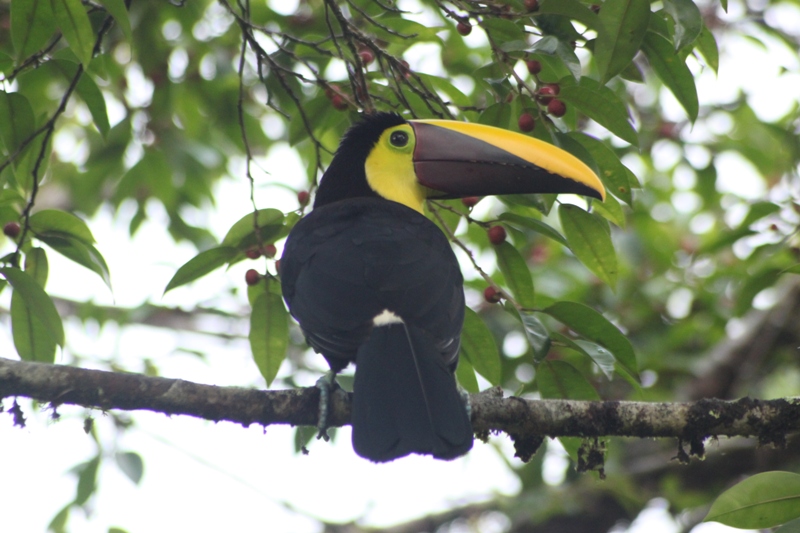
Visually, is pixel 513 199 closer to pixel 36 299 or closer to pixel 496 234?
pixel 496 234

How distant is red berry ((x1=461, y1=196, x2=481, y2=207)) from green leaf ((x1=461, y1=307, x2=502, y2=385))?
1.76ft

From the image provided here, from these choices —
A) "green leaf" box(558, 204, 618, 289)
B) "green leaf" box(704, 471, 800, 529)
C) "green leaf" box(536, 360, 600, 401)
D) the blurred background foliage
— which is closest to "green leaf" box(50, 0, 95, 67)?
the blurred background foliage

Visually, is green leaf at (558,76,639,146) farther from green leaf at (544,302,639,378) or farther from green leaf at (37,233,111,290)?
green leaf at (37,233,111,290)

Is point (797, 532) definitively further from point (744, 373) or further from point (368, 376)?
point (744, 373)

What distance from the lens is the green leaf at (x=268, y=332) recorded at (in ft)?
10.5

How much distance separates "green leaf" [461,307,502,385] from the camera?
314 cm

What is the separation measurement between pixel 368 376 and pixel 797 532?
1207mm

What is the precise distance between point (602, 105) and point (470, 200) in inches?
33.6

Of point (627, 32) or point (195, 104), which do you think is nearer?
point (627, 32)

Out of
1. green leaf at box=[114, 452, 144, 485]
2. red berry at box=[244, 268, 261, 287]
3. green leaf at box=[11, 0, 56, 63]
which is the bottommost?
green leaf at box=[114, 452, 144, 485]

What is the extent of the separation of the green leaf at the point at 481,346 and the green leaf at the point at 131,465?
1974mm

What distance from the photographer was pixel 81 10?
248cm

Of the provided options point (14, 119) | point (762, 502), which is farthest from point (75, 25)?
point (762, 502)

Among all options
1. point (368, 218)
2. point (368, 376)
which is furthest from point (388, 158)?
point (368, 376)
